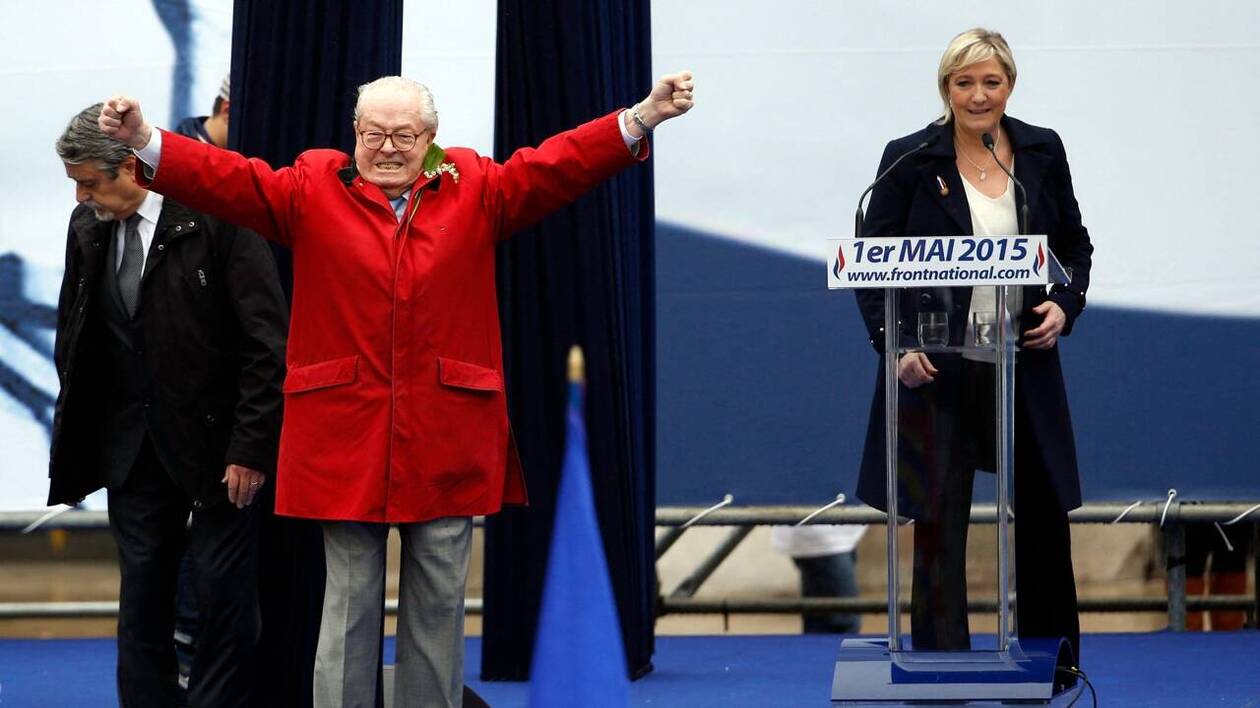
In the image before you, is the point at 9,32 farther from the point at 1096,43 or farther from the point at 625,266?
the point at 1096,43

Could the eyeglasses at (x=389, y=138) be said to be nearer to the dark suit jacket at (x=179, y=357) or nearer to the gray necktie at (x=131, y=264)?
the dark suit jacket at (x=179, y=357)

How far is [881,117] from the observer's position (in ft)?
17.0

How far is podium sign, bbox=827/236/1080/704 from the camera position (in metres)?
3.34

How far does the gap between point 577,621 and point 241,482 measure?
5.42ft

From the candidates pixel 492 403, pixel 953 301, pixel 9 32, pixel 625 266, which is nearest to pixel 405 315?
pixel 492 403

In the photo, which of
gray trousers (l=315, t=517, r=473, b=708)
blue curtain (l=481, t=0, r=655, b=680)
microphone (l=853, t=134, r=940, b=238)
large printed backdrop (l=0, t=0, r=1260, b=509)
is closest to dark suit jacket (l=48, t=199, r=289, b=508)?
gray trousers (l=315, t=517, r=473, b=708)

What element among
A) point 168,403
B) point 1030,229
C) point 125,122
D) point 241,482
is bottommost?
point 241,482

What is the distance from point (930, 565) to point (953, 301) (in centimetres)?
54

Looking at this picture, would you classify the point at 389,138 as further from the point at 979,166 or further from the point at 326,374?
the point at 979,166

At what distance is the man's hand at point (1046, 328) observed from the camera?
3830 mm

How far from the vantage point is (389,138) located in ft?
11.4

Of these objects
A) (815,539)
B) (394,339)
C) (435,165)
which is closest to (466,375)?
(394,339)

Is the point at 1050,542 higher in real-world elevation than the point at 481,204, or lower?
lower

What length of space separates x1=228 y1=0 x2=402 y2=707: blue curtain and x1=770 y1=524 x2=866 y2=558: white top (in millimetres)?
1810
